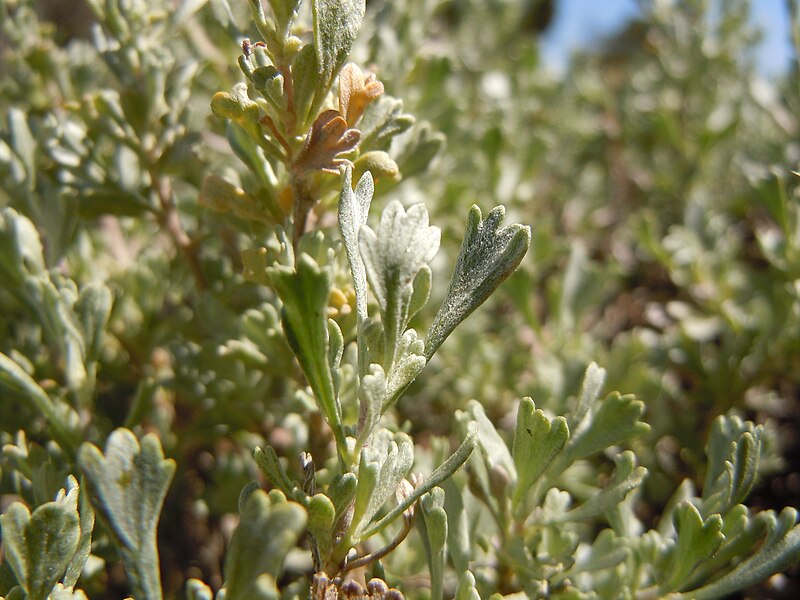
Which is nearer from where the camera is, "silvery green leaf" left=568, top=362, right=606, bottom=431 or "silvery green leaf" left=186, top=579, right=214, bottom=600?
"silvery green leaf" left=186, top=579, right=214, bottom=600

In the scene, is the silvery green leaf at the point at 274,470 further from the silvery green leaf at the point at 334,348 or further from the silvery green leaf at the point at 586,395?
the silvery green leaf at the point at 586,395

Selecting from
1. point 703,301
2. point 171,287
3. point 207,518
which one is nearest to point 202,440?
point 207,518

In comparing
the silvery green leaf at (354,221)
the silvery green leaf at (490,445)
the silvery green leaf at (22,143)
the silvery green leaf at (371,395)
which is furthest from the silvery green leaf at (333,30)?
the silvery green leaf at (22,143)

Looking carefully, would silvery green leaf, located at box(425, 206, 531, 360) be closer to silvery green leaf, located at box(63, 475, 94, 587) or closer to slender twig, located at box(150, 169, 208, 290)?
silvery green leaf, located at box(63, 475, 94, 587)

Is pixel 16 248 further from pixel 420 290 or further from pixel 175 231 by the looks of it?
pixel 420 290

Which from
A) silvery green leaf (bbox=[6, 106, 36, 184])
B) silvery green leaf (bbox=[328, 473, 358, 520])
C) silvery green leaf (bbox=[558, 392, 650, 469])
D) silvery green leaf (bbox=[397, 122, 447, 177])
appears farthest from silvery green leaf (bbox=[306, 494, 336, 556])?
silvery green leaf (bbox=[6, 106, 36, 184])

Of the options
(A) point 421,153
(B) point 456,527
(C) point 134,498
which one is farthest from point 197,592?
(A) point 421,153
